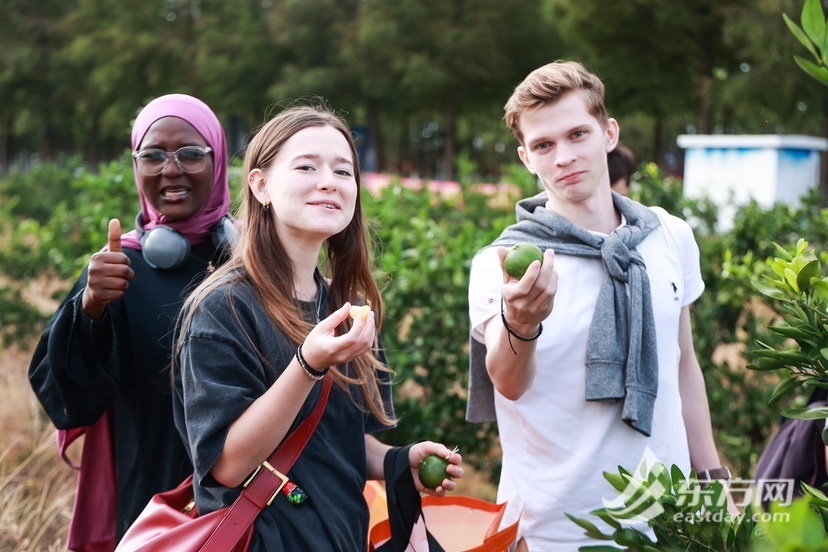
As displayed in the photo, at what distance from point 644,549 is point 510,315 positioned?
2.00 ft

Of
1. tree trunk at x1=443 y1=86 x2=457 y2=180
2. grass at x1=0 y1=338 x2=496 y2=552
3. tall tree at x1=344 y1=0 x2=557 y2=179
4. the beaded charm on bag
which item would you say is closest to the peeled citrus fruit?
the beaded charm on bag

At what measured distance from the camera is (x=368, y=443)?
239 centimetres

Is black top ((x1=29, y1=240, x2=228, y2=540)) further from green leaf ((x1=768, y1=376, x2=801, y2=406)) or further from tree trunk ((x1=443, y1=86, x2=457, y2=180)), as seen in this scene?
tree trunk ((x1=443, y1=86, x2=457, y2=180))

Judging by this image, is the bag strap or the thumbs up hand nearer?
the bag strap

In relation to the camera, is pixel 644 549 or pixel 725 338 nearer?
pixel 644 549

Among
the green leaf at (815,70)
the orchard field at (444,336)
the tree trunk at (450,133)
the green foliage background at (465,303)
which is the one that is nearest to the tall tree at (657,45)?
the tree trunk at (450,133)

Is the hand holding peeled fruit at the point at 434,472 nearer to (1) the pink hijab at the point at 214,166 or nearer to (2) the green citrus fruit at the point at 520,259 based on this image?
(2) the green citrus fruit at the point at 520,259

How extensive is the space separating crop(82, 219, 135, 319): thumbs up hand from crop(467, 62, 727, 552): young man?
90 centimetres

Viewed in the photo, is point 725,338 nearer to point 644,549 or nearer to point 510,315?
point 510,315

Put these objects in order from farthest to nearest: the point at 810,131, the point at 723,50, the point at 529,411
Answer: the point at 810,131 < the point at 723,50 < the point at 529,411

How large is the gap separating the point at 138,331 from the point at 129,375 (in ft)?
0.41

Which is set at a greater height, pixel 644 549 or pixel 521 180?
pixel 521 180

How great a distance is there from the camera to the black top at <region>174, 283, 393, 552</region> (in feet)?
6.24

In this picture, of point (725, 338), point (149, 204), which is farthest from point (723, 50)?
point (149, 204)
